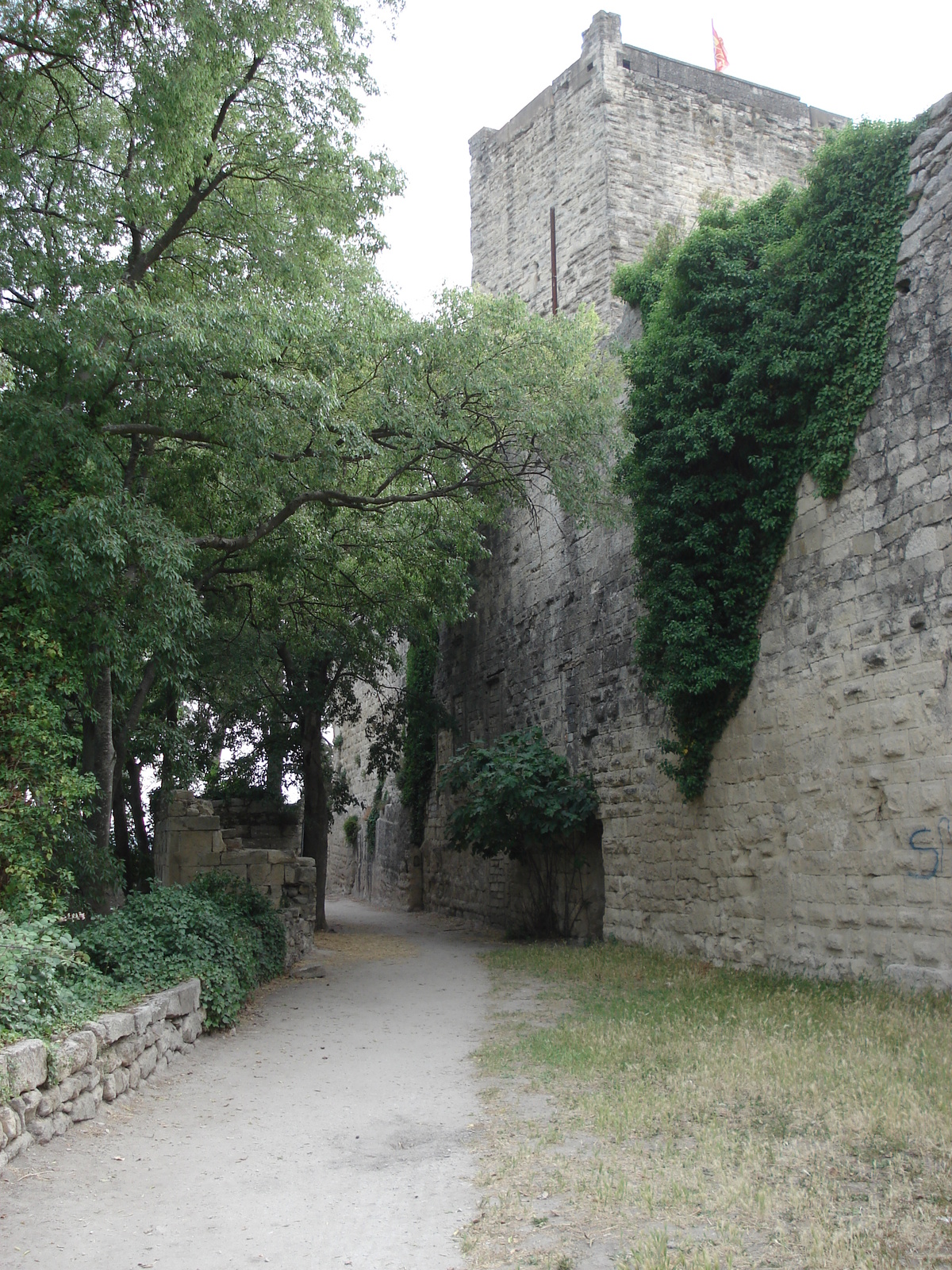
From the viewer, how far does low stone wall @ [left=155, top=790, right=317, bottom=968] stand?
1148 cm

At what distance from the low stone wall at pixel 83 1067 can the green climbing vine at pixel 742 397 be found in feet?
17.9

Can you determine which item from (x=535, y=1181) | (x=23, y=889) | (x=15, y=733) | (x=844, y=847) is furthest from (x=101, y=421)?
(x=844, y=847)

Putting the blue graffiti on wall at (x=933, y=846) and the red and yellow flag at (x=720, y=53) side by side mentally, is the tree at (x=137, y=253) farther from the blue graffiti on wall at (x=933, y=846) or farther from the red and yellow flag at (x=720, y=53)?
the red and yellow flag at (x=720, y=53)

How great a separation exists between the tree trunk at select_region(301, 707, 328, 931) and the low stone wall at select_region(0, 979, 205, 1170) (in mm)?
8703

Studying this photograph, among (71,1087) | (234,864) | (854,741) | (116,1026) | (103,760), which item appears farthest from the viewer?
(234,864)

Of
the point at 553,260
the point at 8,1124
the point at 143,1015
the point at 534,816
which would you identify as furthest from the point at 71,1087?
the point at 553,260

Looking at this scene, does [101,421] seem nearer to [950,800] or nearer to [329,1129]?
[329,1129]

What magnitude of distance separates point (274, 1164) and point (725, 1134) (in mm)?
2035

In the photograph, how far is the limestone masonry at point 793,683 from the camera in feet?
22.7

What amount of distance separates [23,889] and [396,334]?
596cm

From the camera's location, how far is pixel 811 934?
7.81 meters

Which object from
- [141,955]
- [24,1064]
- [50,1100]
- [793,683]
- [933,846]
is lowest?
[50,1100]

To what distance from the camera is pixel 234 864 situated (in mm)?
11547

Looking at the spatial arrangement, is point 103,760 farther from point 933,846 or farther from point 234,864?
point 933,846
